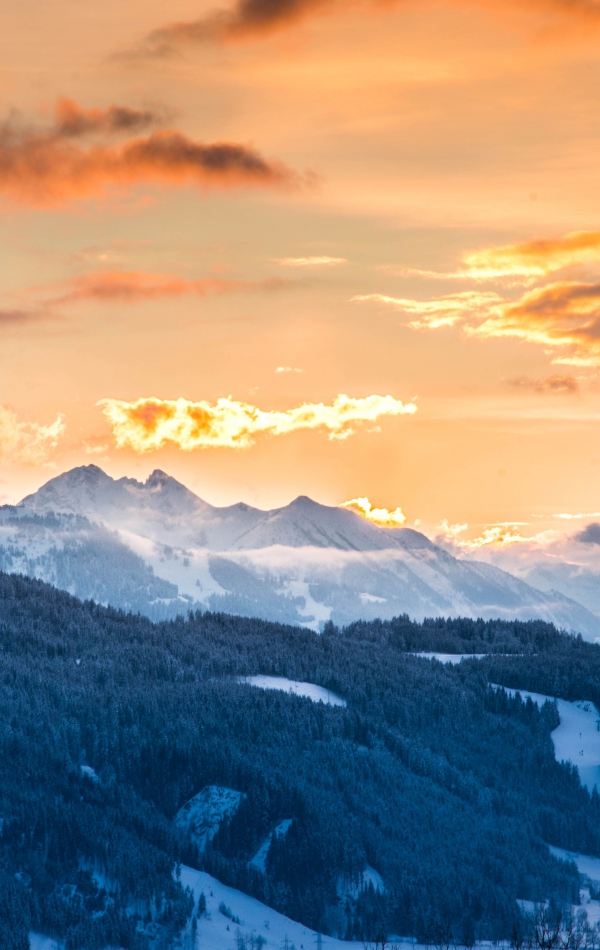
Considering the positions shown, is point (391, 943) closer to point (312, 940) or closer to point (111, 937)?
point (312, 940)

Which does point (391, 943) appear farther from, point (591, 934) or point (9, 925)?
point (9, 925)

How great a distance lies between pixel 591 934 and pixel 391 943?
2705 centimetres

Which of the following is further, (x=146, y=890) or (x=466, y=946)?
(x=146, y=890)

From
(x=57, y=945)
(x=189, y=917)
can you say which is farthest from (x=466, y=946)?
(x=57, y=945)

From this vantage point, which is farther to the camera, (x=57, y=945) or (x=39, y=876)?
(x=39, y=876)

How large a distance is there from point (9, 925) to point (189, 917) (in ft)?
83.2

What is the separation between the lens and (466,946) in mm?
181625

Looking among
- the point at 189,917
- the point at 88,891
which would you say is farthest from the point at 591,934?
the point at 88,891

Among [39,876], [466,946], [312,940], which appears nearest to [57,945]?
[39,876]

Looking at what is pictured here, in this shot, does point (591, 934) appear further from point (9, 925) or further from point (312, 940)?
point (9, 925)

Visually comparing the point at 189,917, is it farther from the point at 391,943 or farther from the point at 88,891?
the point at 391,943

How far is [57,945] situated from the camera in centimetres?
18075

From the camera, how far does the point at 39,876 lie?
199000 mm

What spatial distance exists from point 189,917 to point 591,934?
5445 cm
